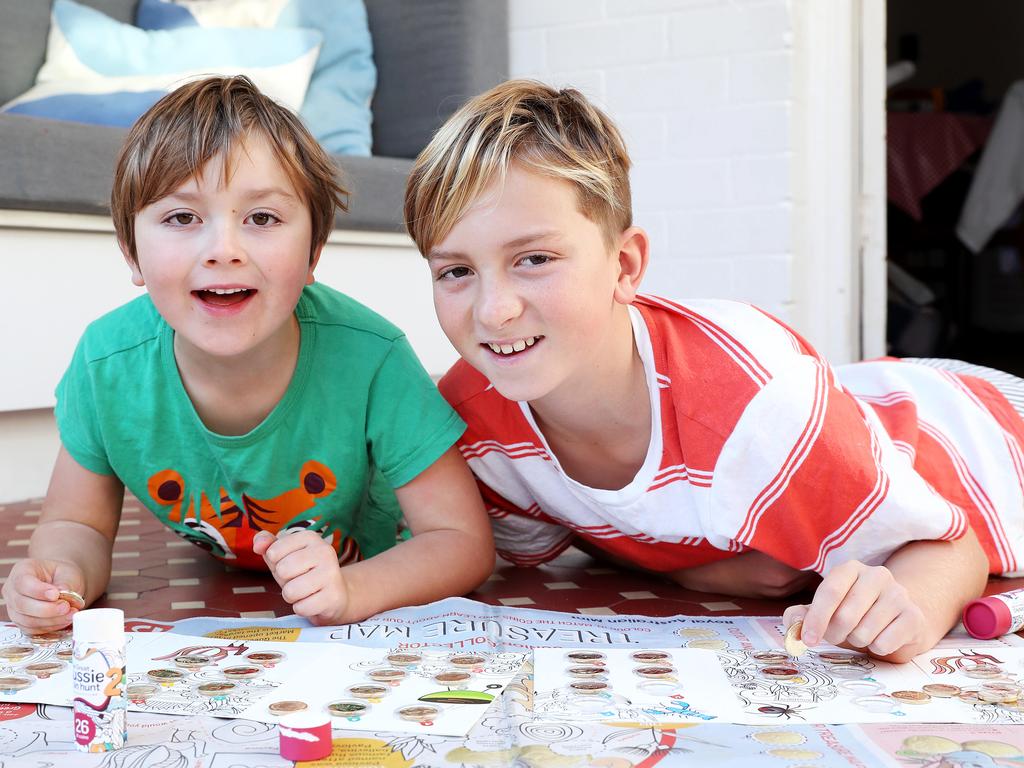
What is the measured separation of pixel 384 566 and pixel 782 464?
385mm

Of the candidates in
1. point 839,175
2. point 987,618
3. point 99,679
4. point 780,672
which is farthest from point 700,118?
point 99,679

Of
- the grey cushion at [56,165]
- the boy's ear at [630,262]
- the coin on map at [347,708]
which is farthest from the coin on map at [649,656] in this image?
the grey cushion at [56,165]

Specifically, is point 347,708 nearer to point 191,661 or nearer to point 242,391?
point 191,661

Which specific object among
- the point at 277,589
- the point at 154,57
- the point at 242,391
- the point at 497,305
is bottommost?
the point at 277,589

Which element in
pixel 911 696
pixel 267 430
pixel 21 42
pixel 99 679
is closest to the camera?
pixel 99 679

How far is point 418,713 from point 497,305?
1.20 ft

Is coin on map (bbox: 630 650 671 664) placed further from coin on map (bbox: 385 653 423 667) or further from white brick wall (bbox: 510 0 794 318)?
white brick wall (bbox: 510 0 794 318)

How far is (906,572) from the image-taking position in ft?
3.38

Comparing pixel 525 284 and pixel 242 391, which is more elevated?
pixel 525 284

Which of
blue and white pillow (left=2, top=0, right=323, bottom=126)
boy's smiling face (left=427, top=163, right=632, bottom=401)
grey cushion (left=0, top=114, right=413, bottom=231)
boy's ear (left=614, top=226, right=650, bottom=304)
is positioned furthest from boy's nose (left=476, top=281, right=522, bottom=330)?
blue and white pillow (left=2, top=0, right=323, bottom=126)

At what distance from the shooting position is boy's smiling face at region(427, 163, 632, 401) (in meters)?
1.02

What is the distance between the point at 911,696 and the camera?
84cm

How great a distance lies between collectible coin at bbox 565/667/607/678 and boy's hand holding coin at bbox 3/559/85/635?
1.46 ft

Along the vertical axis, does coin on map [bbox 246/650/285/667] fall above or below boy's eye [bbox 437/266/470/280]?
below
